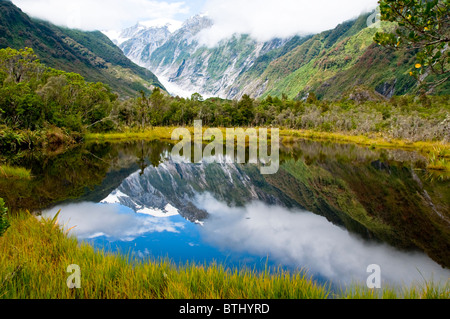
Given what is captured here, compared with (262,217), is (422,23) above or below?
above

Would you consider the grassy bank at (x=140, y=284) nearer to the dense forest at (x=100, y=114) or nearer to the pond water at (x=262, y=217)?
the pond water at (x=262, y=217)

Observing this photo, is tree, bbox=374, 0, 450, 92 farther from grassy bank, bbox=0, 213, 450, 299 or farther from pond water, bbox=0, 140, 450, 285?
grassy bank, bbox=0, 213, 450, 299

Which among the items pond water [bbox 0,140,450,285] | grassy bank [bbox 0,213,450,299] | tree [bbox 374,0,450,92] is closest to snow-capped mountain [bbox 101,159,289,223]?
pond water [bbox 0,140,450,285]

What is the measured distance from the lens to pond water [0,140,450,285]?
603 centimetres

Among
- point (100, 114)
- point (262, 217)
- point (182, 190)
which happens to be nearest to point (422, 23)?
point (262, 217)

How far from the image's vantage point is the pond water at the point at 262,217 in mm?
6031

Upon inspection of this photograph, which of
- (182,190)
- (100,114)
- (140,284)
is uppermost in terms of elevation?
(100,114)

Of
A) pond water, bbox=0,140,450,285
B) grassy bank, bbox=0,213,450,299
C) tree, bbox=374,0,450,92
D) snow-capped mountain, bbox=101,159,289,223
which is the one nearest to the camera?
grassy bank, bbox=0,213,450,299

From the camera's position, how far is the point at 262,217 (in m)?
9.22

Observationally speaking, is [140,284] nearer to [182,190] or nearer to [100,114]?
[182,190]

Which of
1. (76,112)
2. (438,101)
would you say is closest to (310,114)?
(438,101)

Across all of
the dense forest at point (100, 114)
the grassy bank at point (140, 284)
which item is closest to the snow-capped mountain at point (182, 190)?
the grassy bank at point (140, 284)

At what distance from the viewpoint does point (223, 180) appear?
50.6ft
